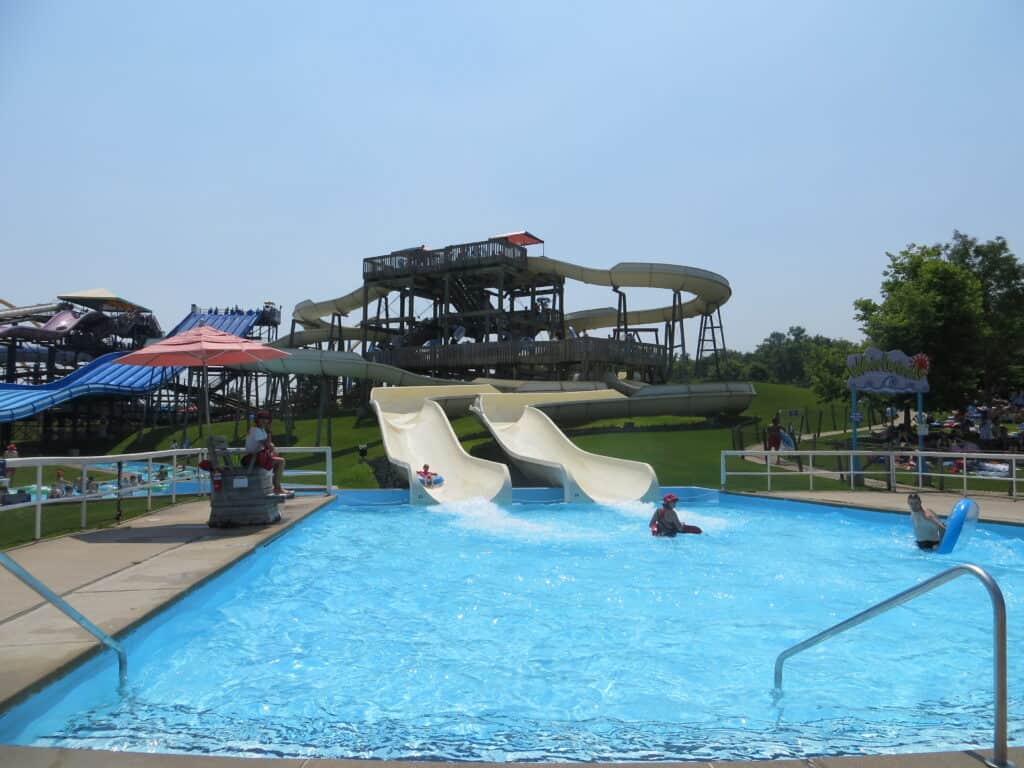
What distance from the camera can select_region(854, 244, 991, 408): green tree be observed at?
20031mm

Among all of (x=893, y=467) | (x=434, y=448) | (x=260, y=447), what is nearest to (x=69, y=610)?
(x=260, y=447)

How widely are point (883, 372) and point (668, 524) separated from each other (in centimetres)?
819

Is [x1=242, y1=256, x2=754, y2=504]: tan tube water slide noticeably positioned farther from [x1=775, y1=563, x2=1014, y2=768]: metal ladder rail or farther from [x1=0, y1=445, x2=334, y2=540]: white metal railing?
[x1=775, y1=563, x2=1014, y2=768]: metal ladder rail

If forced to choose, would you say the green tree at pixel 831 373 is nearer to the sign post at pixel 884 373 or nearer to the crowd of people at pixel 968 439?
the crowd of people at pixel 968 439

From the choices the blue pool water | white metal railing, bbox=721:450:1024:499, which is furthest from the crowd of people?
the blue pool water

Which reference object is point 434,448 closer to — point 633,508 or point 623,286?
point 633,508

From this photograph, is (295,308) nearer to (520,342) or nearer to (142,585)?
(520,342)

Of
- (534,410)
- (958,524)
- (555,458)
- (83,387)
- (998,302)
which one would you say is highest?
(998,302)

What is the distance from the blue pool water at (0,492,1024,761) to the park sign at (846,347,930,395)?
6.19 metres

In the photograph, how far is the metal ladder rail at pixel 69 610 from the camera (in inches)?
131

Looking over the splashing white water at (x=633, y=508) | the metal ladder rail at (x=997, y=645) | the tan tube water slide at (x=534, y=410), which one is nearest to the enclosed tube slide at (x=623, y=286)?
the tan tube water slide at (x=534, y=410)

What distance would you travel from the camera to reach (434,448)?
53.3 ft

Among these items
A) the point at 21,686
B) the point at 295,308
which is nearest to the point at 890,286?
the point at 21,686

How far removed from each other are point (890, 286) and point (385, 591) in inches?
924
